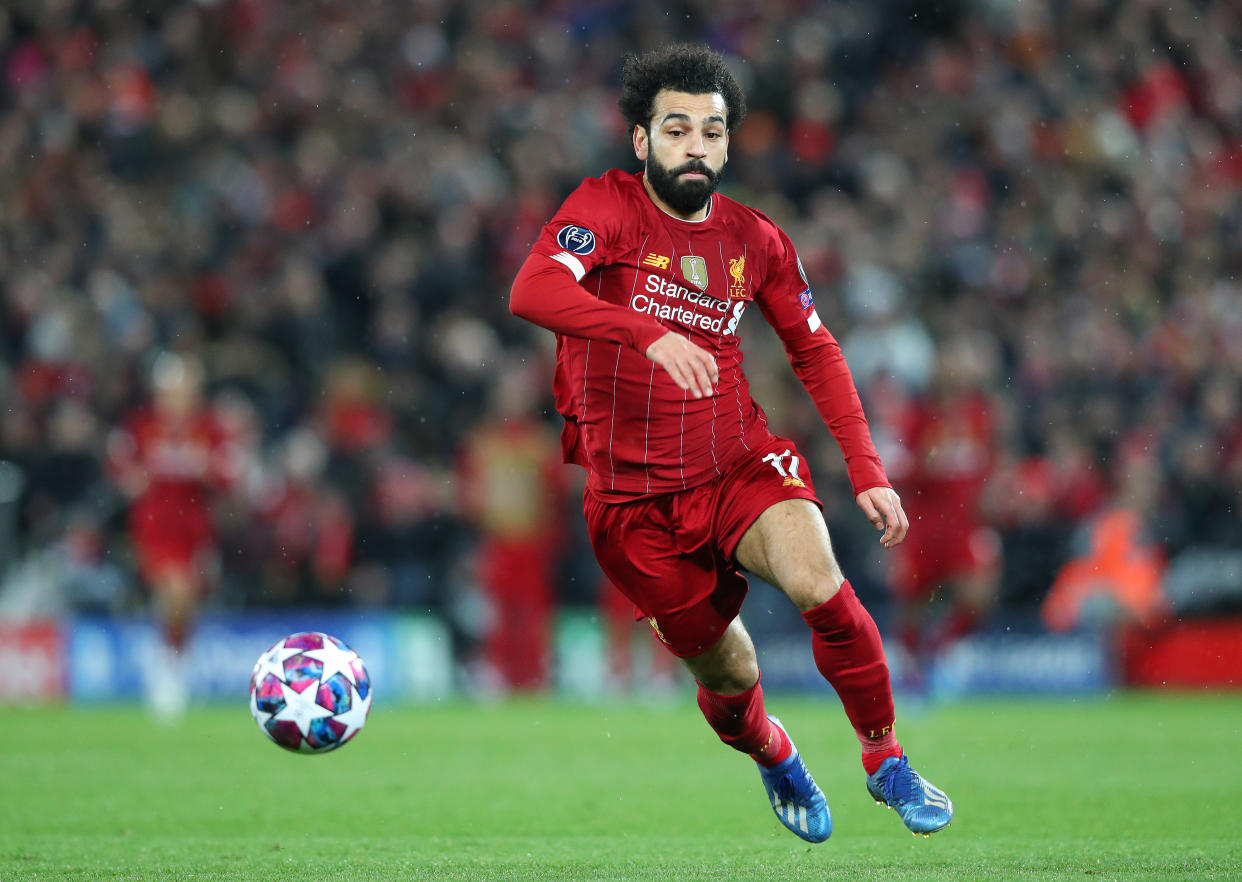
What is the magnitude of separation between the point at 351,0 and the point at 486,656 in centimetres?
825

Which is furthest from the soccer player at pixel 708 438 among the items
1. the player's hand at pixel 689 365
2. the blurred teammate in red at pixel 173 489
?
the blurred teammate in red at pixel 173 489

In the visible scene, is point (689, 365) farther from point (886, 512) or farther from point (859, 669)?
point (859, 669)

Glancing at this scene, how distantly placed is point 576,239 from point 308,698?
6.62 ft

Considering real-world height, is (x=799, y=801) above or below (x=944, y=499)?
below

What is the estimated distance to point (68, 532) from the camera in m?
14.4

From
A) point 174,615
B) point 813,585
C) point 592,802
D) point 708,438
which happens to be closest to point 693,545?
point 708,438

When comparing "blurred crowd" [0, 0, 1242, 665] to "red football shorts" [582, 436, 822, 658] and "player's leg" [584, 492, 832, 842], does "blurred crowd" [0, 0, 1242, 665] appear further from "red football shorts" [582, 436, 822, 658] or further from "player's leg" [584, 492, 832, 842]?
"red football shorts" [582, 436, 822, 658]

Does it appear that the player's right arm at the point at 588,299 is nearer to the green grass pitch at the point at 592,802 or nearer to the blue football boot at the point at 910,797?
→ the blue football boot at the point at 910,797

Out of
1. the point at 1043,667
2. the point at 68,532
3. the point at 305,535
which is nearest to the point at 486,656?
the point at 305,535

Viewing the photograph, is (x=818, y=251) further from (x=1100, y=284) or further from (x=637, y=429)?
(x=637, y=429)

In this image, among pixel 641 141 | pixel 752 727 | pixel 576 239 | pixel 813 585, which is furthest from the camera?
pixel 752 727

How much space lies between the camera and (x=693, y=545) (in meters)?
5.49

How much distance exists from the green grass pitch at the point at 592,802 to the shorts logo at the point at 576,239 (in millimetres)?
1938

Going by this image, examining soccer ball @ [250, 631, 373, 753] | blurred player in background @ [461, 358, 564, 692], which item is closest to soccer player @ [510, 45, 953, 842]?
soccer ball @ [250, 631, 373, 753]
